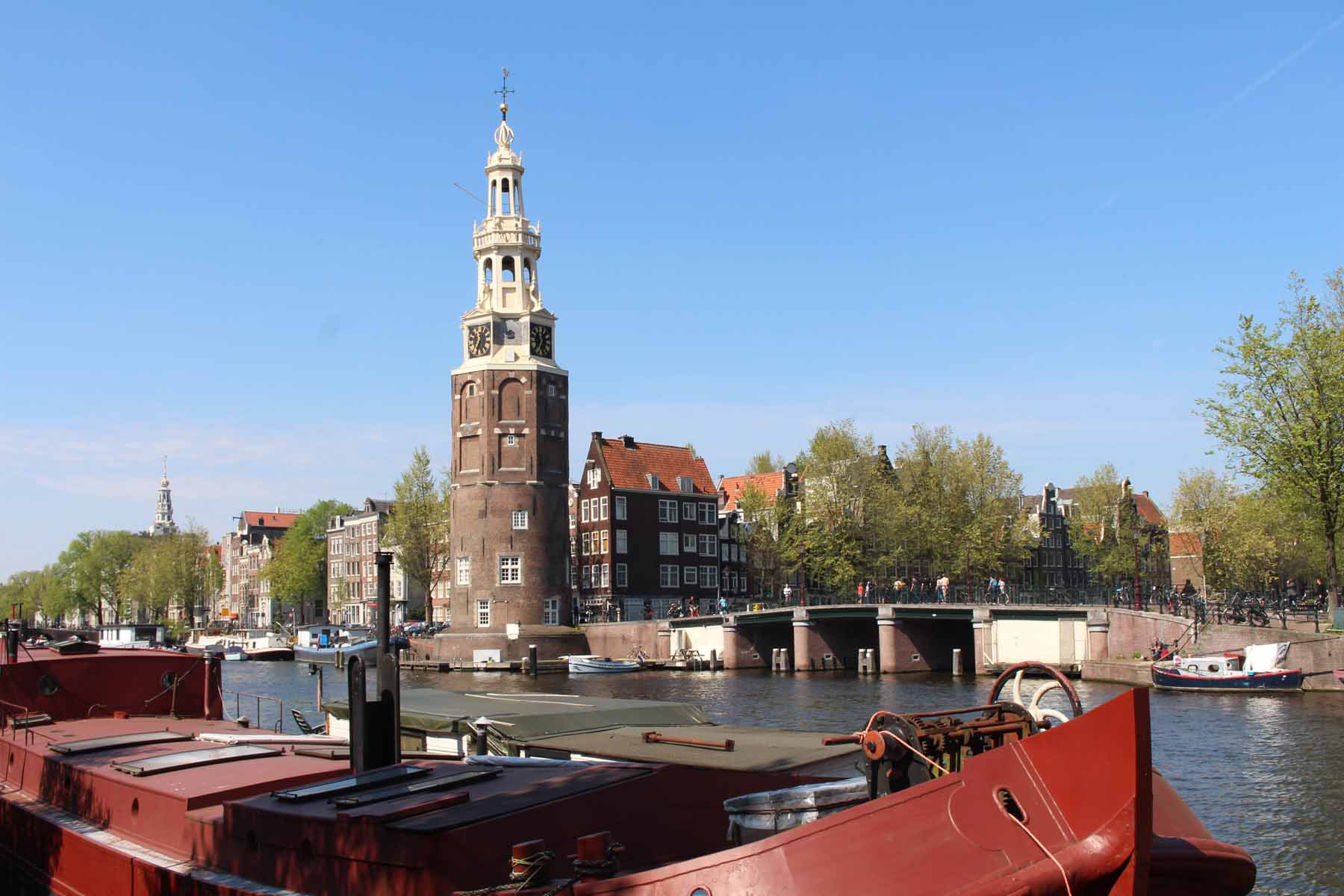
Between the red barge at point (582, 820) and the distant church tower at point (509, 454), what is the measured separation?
5602 centimetres

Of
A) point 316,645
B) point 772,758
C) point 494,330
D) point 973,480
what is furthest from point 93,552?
point 772,758

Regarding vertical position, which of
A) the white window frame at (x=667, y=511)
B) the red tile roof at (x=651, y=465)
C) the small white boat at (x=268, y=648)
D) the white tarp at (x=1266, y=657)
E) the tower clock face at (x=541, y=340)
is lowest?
the small white boat at (x=268, y=648)

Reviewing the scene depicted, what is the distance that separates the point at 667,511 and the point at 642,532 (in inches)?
102

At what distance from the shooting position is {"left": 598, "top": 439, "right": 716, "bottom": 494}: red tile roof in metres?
84.6

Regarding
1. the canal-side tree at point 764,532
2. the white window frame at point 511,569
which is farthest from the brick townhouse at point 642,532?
the white window frame at point 511,569

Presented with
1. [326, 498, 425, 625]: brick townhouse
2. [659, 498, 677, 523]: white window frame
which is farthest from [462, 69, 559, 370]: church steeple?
[326, 498, 425, 625]: brick townhouse

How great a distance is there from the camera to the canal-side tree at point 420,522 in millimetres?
86000

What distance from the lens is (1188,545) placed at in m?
83.9

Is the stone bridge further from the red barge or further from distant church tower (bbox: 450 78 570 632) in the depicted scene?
the red barge

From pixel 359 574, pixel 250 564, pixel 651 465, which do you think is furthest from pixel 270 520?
pixel 651 465

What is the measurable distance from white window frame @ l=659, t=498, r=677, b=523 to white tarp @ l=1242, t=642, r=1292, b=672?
157ft

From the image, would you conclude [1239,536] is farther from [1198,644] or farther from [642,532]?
[642,532]

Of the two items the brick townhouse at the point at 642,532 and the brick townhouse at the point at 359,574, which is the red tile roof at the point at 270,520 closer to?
the brick townhouse at the point at 359,574

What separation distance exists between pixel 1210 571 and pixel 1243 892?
71344 mm
